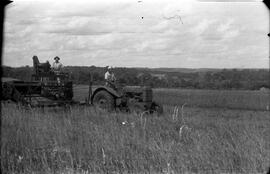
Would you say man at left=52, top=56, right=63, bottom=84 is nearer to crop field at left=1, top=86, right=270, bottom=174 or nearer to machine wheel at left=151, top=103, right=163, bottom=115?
machine wheel at left=151, top=103, right=163, bottom=115

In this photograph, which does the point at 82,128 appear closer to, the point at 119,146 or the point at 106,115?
the point at 119,146

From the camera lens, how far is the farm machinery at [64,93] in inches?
513

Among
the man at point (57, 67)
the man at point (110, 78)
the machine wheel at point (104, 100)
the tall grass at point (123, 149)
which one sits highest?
the man at point (57, 67)

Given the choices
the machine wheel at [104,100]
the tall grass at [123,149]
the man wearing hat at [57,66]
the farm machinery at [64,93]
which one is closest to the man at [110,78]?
the farm machinery at [64,93]

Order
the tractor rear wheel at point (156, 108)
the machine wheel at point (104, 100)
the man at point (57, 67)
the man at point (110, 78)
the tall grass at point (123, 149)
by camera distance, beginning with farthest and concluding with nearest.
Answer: the man at point (110, 78) < the man at point (57, 67) < the machine wheel at point (104, 100) < the tractor rear wheel at point (156, 108) < the tall grass at point (123, 149)

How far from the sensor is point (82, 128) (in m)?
8.02

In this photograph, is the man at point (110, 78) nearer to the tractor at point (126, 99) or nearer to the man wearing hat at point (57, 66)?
the tractor at point (126, 99)

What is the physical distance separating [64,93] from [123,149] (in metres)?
7.47

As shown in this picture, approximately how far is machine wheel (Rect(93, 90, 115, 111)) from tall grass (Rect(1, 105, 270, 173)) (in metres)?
4.89

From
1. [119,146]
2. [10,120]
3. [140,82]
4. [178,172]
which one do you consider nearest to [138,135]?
[119,146]

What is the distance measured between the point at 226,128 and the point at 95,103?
238 inches

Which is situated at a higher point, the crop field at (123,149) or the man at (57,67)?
the man at (57,67)

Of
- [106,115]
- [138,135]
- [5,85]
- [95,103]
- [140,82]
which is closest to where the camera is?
[138,135]

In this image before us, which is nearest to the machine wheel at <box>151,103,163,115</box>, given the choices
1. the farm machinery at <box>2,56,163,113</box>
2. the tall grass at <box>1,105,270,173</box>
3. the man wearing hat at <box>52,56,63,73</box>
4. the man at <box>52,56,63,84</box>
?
the farm machinery at <box>2,56,163,113</box>
